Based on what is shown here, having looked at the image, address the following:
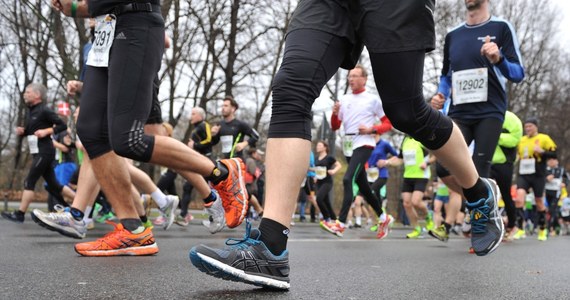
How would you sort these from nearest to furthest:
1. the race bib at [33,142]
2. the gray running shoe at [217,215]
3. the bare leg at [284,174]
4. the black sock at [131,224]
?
the bare leg at [284,174]
the black sock at [131,224]
the gray running shoe at [217,215]
the race bib at [33,142]

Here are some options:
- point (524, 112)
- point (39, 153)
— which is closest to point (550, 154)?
point (39, 153)

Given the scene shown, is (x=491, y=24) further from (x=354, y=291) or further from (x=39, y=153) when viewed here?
(x=39, y=153)

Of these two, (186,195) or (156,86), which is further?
(186,195)

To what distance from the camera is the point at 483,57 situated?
562 centimetres

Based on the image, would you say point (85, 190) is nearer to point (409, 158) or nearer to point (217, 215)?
point (217, 215)

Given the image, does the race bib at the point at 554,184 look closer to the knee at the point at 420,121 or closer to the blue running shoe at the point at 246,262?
the knee at the point at 420,121

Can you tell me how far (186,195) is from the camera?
1141 centimetres

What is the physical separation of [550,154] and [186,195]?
644cm

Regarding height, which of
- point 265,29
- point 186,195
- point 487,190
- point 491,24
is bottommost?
point 186,195

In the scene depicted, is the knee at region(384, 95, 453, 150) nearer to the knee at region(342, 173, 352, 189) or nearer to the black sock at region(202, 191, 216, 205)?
the black sock at region(202, 191, 216, 205)

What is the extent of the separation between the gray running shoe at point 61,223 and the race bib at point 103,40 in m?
1.36

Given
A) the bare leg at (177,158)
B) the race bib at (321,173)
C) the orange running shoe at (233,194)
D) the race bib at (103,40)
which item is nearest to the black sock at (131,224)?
the bare leg at (177,158)

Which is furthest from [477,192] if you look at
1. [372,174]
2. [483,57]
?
[372,174]

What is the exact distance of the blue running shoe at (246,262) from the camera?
90.7 inches
